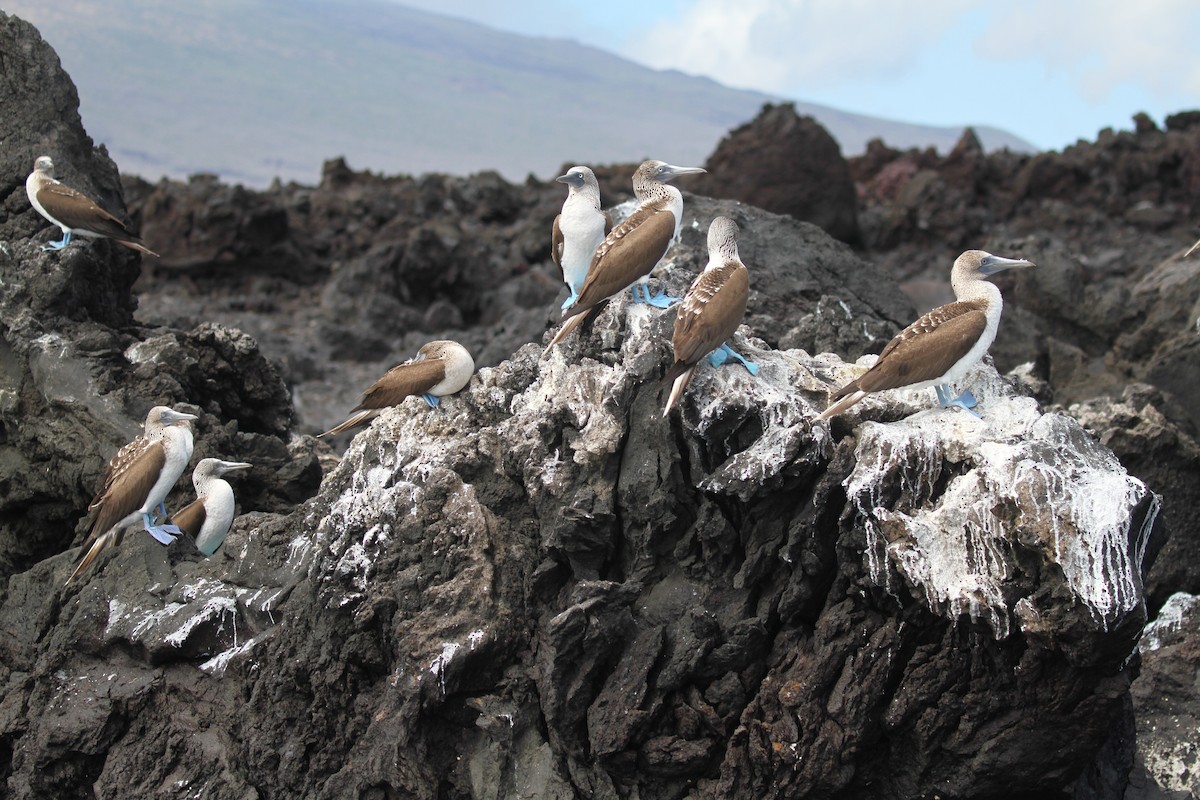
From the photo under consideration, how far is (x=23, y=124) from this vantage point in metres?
10.7

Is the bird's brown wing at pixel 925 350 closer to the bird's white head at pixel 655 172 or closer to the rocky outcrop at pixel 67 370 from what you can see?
the bird's white head at pixel 655 172

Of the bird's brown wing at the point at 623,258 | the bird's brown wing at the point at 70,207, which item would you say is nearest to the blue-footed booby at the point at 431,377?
the bird's brown wing at the point at 623,258

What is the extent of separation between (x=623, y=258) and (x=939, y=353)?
202 centimetres

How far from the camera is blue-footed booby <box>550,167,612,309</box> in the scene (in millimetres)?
8500

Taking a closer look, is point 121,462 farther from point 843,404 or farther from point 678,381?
point 843,404

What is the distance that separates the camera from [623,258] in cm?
768

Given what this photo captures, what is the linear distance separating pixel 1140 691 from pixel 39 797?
7.04 metres

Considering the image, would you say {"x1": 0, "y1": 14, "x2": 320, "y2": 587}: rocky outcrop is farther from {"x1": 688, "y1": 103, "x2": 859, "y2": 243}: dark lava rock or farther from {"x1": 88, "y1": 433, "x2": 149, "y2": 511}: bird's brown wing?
{"x1": 688, "y1": 103, "x2": 859, "y2": 243}: dark lava rock

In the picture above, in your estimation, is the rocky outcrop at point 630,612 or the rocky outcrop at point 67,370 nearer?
the rocky outcrop at point 630,612

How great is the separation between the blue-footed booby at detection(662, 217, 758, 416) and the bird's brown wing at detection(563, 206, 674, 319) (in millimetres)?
462

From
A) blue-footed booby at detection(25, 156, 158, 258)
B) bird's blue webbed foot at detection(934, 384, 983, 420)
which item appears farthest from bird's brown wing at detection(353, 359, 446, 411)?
bird's blue webbed foot at detection(934, 384, 983, 420)

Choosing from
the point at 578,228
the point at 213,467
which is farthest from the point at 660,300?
the point at 213,467

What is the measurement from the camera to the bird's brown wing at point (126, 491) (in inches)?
315

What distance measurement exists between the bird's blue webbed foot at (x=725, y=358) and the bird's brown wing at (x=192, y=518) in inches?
145
